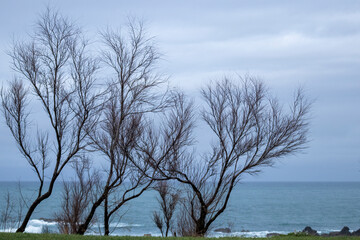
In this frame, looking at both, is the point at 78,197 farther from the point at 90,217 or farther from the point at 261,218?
the point at 261,218

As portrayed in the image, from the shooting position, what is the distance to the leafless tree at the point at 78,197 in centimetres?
1808

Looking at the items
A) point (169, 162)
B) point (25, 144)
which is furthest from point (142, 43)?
point (25, 144)

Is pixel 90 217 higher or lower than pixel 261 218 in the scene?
higher

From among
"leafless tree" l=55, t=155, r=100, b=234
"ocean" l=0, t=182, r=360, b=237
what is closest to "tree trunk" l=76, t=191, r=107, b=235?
"leafless tree" l=55, t=155, r=100, b=234

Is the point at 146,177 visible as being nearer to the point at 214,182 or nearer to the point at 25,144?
the point at 214,182

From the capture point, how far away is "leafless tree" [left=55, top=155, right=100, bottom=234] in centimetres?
1808

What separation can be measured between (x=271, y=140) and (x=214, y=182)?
2851 mm

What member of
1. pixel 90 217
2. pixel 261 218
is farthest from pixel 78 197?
pixel 261 218

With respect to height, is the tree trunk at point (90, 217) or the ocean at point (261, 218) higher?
the tree trunk at point (90, 217)

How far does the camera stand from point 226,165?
16922 mm

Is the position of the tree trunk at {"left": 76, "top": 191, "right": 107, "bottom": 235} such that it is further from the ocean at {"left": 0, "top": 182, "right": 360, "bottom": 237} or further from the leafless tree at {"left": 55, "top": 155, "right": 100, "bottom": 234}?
the ocean at {"left": 0, "top": 182, "right": 360, "bottom": 237}

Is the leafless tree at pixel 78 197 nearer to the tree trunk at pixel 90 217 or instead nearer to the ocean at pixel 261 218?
the tree trunk at pixel 90 217

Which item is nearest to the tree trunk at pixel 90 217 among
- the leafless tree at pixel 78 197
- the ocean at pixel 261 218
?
the leafless tree at pixel 78 197

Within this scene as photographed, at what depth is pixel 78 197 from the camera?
60.3 feet
